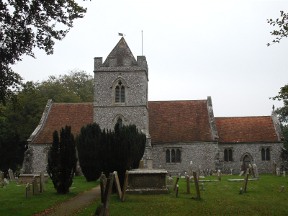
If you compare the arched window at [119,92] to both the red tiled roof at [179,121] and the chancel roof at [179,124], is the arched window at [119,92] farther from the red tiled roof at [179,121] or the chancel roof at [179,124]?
the red tiled roof at [179,121]

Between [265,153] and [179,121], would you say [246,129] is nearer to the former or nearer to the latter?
[265,153]

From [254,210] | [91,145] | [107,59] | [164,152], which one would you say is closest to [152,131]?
[164,152]

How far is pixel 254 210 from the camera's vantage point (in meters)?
13.5

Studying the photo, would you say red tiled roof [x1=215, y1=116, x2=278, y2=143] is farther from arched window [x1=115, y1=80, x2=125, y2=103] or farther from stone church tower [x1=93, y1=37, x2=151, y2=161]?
arched window [x1=115, y1=80, x2=125, y2=103]

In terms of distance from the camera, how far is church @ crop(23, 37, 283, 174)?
3588cm

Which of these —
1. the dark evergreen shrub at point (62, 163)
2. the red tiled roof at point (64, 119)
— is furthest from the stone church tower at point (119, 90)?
the dark evergreen shrub at point (62, 163)

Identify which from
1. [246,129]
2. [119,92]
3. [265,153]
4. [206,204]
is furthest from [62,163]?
[246,129]

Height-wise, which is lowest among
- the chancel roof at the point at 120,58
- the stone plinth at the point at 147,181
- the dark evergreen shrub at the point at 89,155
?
the stone plinth at the point at 147,181

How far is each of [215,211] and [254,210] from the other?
4.20ft

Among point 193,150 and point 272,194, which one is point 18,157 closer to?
point 193,150

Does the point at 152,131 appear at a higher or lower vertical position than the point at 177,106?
lower

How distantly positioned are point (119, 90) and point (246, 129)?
40.9 feet

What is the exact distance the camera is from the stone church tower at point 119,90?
3575 cm

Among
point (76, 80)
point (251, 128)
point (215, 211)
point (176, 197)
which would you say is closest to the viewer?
point (215, 211)
